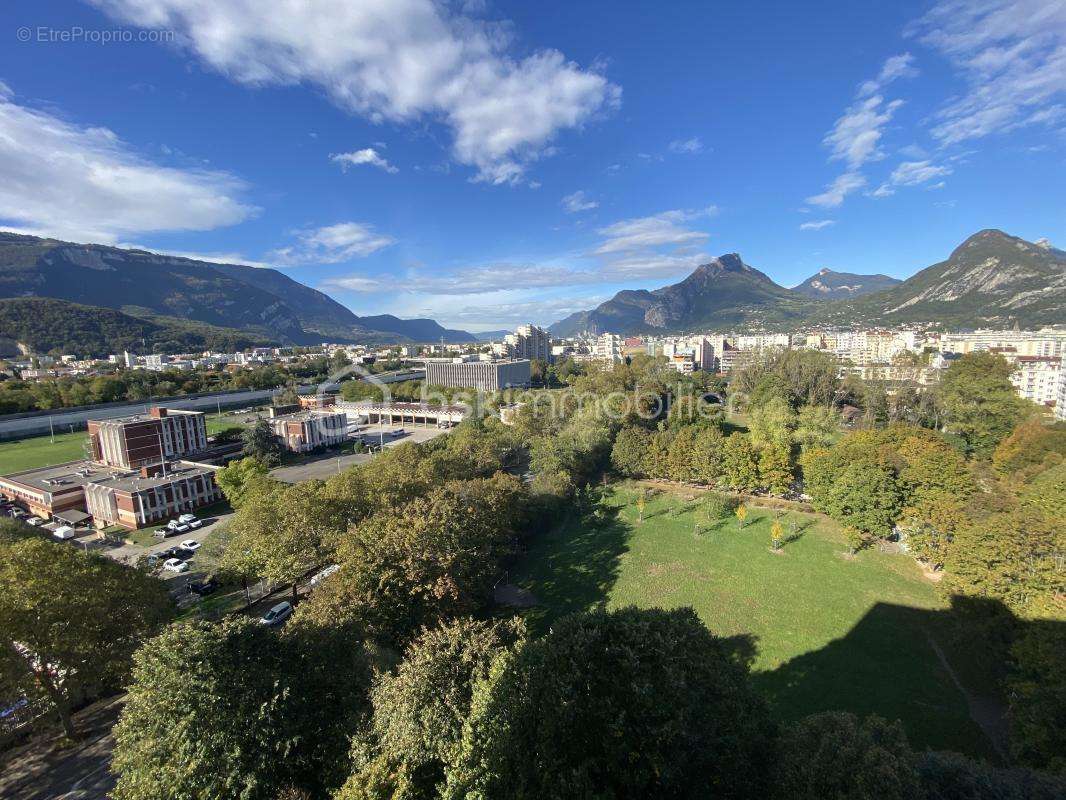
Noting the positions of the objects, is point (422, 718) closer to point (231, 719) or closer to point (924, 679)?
point (231, 719)

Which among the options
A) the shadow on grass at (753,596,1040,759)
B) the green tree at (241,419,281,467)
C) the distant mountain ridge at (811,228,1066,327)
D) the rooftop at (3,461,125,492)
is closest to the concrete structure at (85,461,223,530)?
the rooftop at (3,461,125,492)

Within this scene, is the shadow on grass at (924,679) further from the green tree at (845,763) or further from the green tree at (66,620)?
the green tree at (66,620)

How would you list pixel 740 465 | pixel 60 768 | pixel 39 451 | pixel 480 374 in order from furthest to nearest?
pixel 480 374, pixel 39 451, pixel 740 465, pixel 60 768

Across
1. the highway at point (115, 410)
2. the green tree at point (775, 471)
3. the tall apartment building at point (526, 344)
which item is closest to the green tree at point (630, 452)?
the green tree at point (775, 471)

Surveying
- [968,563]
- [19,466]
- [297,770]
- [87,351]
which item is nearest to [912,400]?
[968,563]

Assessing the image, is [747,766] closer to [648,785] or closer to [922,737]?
[648,785]

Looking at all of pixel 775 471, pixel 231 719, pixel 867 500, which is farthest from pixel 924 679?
pixel 231 719

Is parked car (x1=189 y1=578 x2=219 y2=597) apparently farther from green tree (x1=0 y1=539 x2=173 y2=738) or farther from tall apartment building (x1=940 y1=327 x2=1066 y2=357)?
tall apartment building (x1=940 y1=327 x2=1066 y2=357)
